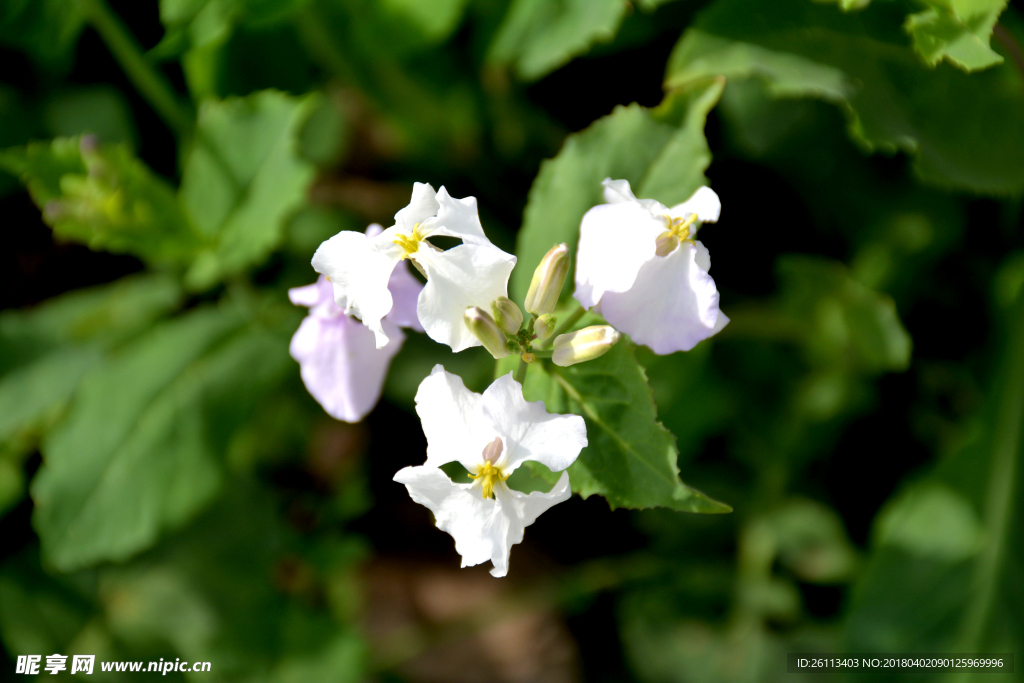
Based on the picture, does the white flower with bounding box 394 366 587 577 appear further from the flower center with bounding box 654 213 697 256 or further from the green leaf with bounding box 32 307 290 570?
the green leaf with bounding box 32 307 290 570

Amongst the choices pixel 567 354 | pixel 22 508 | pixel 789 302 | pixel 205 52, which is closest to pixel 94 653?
pixel 22 508

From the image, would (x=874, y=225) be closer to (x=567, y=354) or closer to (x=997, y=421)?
(x=997, y=421)

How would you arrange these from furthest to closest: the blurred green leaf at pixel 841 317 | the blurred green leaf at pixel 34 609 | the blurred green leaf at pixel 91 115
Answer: the blurred green leaf at pixel 91 115 → the blurred green leaf at pixel 34 609 → the blurred green leaf at pixel 841 317

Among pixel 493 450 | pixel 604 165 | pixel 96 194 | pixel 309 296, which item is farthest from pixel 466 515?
pixel 96 194

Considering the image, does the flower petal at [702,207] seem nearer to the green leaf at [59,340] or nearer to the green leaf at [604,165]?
the green leaf at [604,165]

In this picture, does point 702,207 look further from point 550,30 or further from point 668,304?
point 550,30

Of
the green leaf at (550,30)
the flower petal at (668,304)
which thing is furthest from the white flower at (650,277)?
the green leaf at (550,30)
